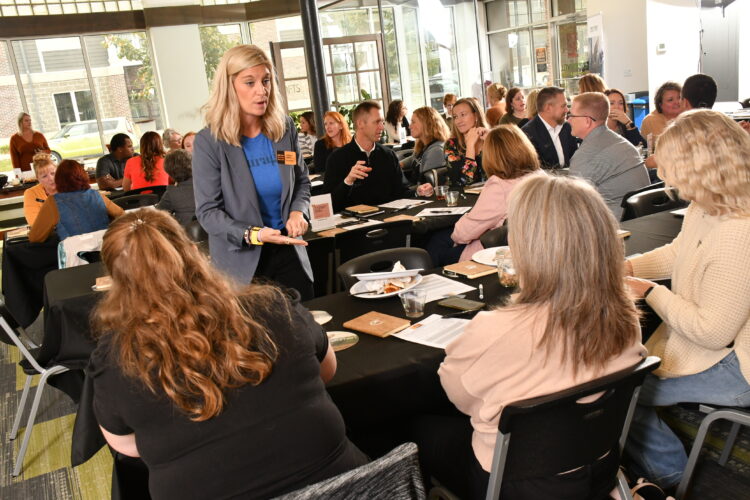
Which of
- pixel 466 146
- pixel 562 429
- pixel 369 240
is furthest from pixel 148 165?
pixel 562 429

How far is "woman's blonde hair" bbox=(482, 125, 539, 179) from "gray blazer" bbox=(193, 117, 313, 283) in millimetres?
1289

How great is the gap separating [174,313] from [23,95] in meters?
12.2

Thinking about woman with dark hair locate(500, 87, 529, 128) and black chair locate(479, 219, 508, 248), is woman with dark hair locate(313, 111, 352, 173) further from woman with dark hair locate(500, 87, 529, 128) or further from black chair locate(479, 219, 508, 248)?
black chair locate(479, 219, 508, 248)

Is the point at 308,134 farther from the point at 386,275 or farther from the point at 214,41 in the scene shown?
the point at 386,275

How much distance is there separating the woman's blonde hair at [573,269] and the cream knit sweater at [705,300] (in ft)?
1.48

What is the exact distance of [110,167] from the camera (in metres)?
7.77

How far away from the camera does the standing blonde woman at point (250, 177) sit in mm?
2635

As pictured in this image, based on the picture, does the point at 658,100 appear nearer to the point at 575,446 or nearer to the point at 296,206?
the point at 296,206

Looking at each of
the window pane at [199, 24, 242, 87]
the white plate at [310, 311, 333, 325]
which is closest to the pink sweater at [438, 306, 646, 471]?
the white plate at [310, 311, 333, 325]

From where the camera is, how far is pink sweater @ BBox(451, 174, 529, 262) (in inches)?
141

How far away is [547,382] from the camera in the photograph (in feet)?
4.95

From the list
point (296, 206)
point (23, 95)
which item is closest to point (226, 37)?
point (23, 95)

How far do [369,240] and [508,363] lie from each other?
256 cm

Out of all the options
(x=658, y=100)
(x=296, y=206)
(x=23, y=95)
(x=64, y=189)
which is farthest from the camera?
(x=23, y=95)
